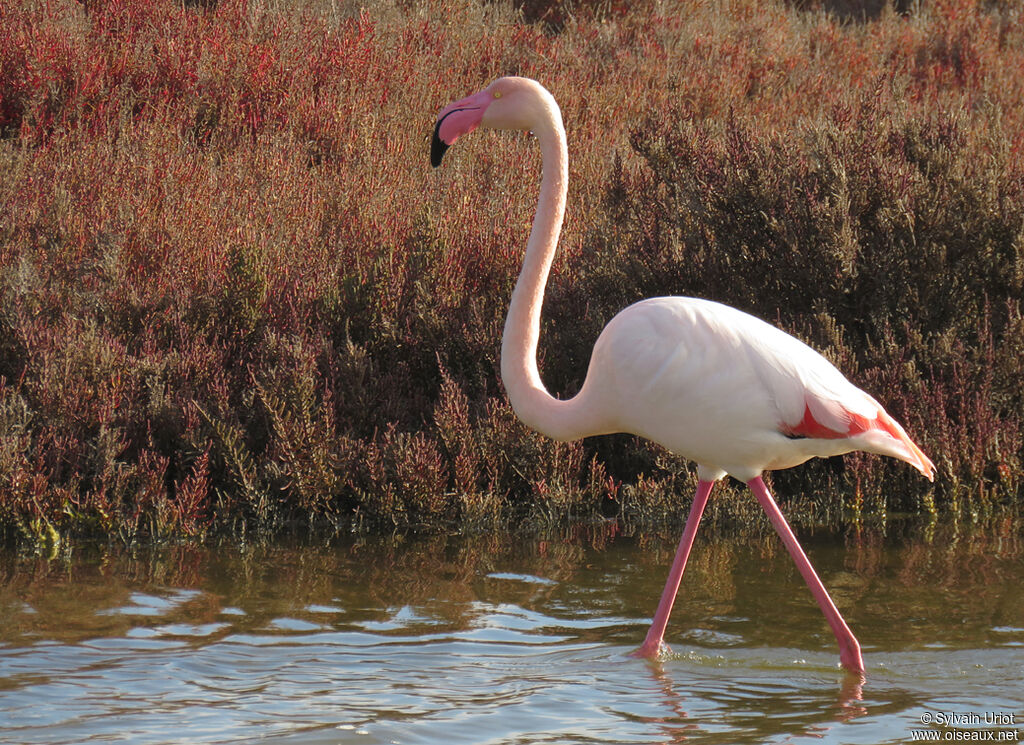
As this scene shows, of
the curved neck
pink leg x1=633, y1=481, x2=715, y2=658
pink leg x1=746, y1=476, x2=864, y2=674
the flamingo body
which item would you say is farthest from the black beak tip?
pink leg x1=746, y1=476, x2=864, y2=674

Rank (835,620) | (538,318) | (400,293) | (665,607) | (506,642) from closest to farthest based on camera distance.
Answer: (835,620) < (665,607) < (538,318) < (506,642) < (400,293)

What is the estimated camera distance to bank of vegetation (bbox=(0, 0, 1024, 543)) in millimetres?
6059

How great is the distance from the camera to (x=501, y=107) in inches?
178

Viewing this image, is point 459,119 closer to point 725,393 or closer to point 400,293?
point 725,393

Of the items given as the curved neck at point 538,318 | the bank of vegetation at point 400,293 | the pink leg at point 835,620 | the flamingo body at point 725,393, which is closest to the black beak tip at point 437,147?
the curved neck at point 538,318

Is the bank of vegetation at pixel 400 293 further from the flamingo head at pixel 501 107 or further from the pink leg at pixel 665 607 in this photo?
the flamingo head at pixel 501 107

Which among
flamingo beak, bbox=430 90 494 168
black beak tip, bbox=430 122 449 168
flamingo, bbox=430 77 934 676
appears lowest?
flamingo, bbox=430 77 934 676

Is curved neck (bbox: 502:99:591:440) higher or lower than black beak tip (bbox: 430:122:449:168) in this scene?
lower

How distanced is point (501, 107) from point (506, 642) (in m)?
1.99

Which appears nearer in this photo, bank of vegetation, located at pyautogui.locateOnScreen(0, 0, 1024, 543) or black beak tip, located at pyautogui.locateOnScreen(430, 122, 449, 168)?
black beak tip, located at pyautogui.locateOnScreen(430, 122, 449, 168)

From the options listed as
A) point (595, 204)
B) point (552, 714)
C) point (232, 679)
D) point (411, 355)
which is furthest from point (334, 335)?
point (552, 714)

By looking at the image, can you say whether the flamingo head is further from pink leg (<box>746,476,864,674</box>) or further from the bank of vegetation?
the bank of vegetation

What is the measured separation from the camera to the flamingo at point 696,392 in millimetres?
4199

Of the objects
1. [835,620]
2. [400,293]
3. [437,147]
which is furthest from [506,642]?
[400,293]
